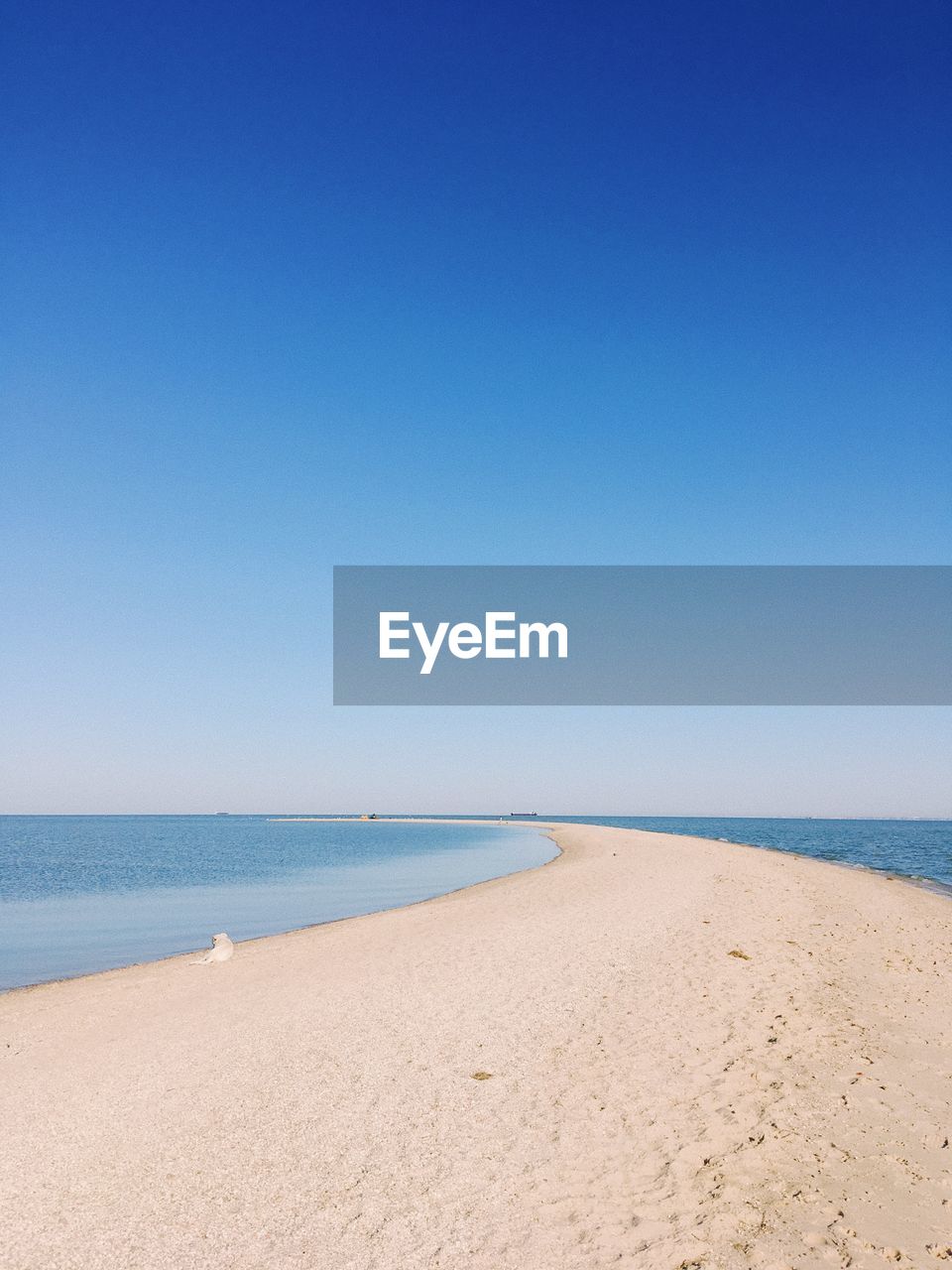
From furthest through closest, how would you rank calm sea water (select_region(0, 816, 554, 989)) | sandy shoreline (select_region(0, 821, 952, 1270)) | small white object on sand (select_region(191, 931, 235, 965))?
calm sea water (select_region(0, 816, 554, 989)) < small white object on sand (select_region(191, 931, 235, 965)) < sandy shoreline (select_region(0, 821, 952, 1270))

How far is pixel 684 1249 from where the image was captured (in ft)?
17.4

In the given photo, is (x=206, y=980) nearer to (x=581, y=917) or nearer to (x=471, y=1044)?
(x=471, y=1044)

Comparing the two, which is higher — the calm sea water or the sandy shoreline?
the sandy shoreline

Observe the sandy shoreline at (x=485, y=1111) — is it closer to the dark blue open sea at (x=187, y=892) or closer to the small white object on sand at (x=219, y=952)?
the small white object on sand at (x=219, y=952)

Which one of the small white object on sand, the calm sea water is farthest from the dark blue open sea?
A: the small white object on sand

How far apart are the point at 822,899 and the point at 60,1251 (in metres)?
23.0

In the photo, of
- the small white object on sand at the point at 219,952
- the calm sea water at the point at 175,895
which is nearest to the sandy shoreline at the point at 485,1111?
the small white object on sand at the point at 219,952

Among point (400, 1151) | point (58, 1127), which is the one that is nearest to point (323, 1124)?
point (400, 1151)

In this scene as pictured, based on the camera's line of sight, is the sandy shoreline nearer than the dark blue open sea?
Yes

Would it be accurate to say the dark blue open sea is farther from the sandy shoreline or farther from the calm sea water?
the sandy shoreline

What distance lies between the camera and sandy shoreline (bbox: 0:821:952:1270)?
18.0 feet

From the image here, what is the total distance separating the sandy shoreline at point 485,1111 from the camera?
5.49 meters

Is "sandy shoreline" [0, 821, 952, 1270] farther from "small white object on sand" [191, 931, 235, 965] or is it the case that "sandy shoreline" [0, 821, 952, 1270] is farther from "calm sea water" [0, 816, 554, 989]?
"calm sea water" [0, 816, 554, 989]

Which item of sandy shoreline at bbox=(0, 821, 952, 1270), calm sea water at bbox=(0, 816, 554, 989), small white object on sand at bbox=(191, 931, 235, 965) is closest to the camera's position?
sandy shoreline at bbox=(0, 821, 952, 1270)
